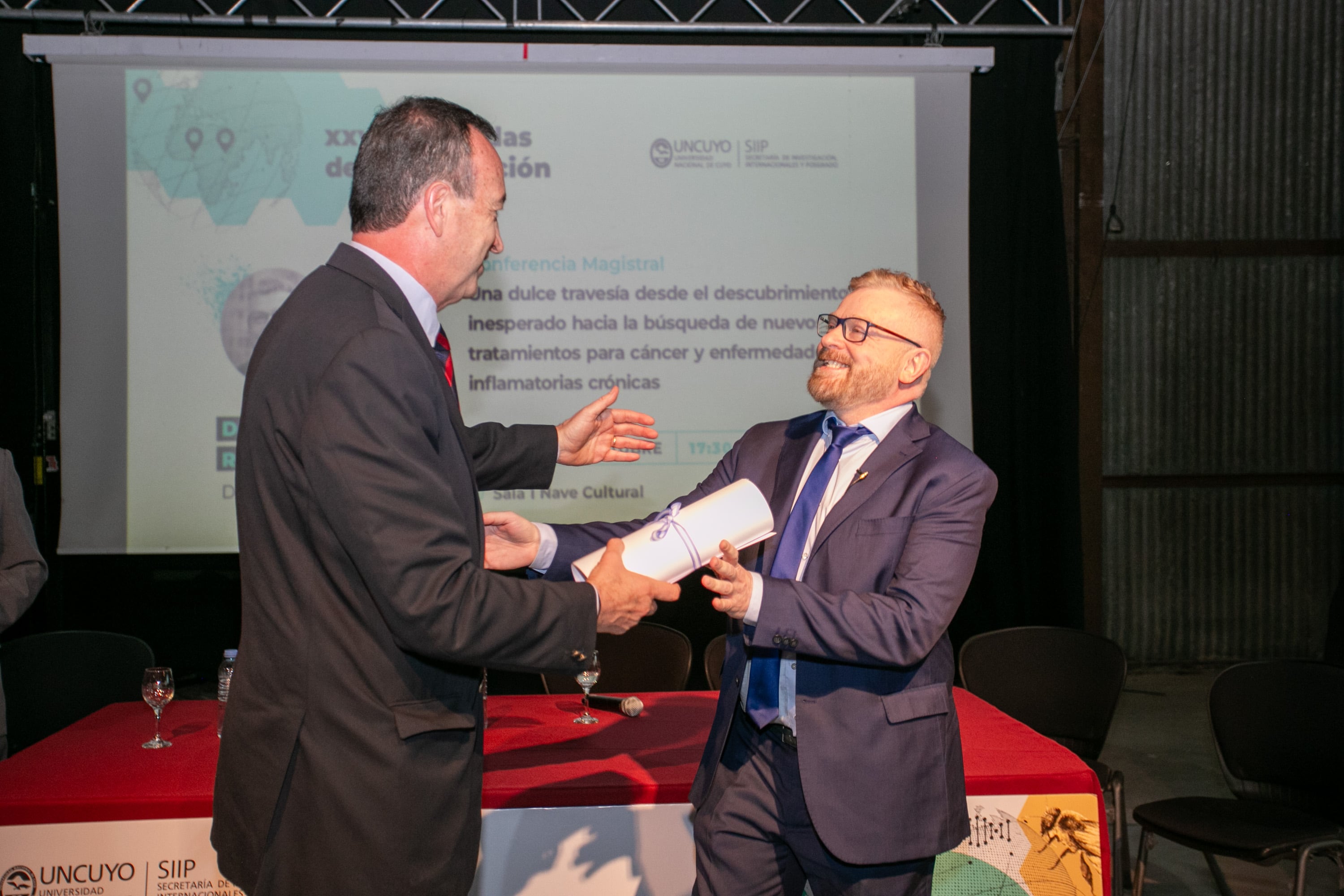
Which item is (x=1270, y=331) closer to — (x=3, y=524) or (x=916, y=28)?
(x=916, y=28)

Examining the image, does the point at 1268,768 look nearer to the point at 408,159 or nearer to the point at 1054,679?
the point at 1054,679

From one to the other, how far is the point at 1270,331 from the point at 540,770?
20.6 ft

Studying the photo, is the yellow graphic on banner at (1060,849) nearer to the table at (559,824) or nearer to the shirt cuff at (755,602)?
the table at (559,824)

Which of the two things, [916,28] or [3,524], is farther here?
[916,28]

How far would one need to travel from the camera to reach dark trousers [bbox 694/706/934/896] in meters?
1.92

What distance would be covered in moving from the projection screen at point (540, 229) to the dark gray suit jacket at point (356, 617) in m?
3.21

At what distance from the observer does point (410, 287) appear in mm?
1636

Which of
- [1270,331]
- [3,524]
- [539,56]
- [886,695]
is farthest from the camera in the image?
[1270,331]

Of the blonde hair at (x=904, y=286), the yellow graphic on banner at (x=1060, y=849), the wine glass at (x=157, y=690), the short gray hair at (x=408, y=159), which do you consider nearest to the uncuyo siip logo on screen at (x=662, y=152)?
the blonde hair at (x=904, y=286)

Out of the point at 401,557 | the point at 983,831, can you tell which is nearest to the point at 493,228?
the point at 401,557

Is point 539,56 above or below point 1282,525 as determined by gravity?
above

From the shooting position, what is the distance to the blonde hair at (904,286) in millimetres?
2242

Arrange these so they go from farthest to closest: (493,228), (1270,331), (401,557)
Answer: (1270,331) → (493,228) → (401,557)

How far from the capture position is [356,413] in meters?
1.39
